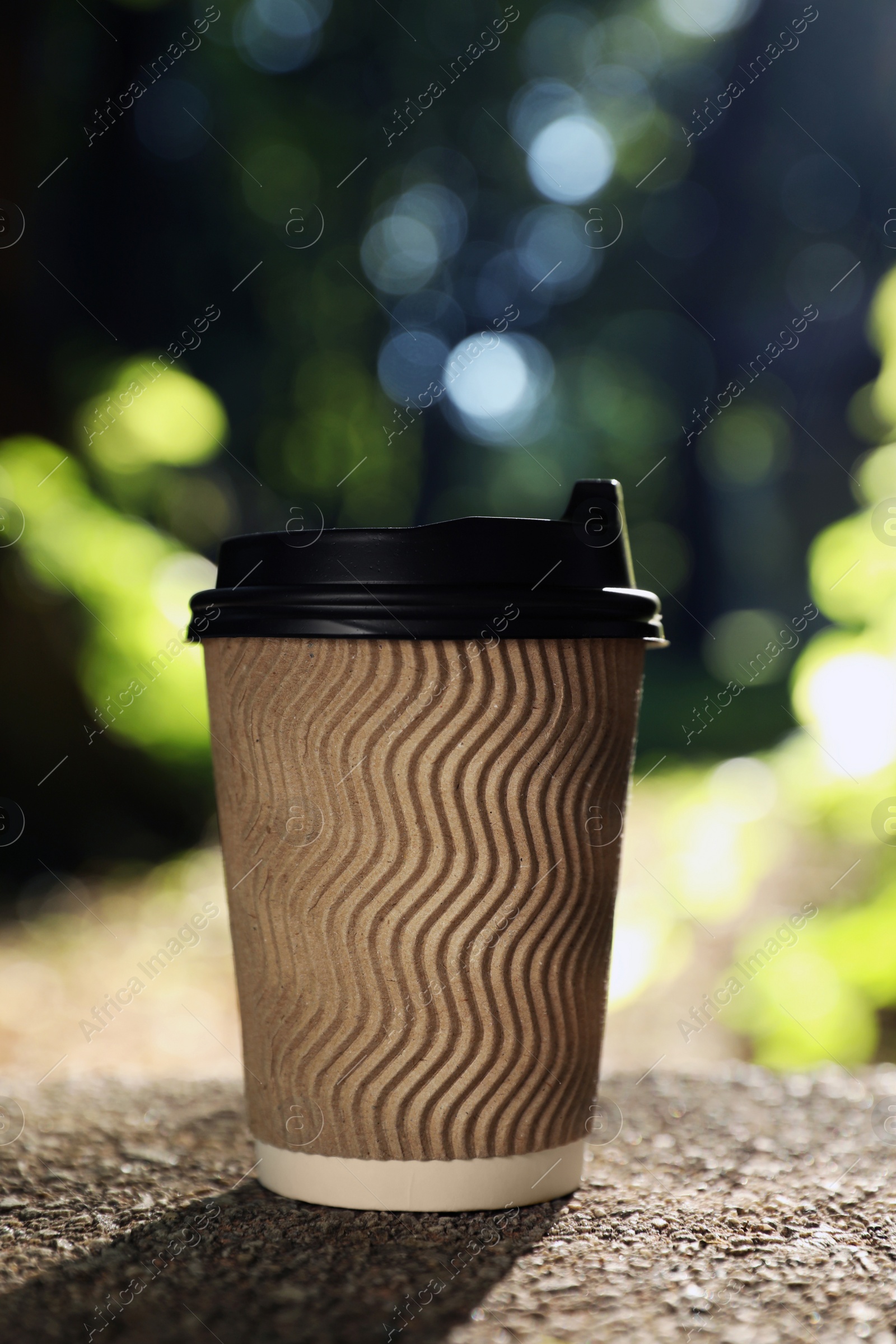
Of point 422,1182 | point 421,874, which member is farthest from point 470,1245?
point 421,874

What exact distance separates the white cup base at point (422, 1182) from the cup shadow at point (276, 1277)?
0.7 inches

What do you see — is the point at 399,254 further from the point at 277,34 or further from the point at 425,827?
the point at 425,827

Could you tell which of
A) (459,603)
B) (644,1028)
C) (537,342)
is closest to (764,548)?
(537,342)

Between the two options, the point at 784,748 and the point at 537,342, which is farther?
the point at 537,342

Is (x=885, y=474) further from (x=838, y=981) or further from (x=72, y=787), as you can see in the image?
(x=72, y=787)

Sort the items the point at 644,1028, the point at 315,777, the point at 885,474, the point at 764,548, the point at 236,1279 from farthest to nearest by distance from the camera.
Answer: the point at 764,548 < the point at 644,1028 < the point at 885,474 < the point at 315,777 < the point at 236,1279

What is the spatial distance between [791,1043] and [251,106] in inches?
256

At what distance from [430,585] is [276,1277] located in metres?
0.95

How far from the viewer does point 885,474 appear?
3457 millimetres

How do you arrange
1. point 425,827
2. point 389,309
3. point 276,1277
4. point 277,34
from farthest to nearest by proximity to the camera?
point 389,309 < point 277,34 < point 425,827 < point 276,1277

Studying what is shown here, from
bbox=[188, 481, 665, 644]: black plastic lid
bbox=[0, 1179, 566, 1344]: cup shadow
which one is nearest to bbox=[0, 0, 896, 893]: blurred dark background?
bbox=[188, 481, 665, 644]: black plastic lid

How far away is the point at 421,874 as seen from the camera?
161cm

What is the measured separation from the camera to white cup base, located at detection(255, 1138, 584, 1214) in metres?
1.68

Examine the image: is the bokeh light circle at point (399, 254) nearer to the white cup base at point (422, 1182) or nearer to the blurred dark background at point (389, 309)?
the blurred dark background at point (389, 309)
